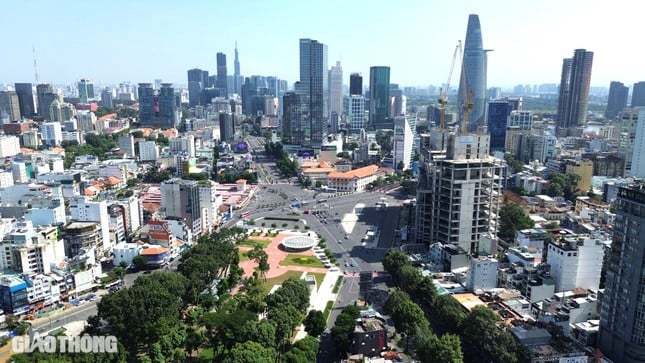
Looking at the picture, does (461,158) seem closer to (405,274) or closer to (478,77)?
(405,274)

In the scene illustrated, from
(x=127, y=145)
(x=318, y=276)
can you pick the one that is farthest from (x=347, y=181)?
(x=127, y=145)

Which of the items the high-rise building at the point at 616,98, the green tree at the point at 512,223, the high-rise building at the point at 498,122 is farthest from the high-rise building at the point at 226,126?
the high-rise building at the point at 616,98

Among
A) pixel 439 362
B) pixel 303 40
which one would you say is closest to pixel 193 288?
pixel 439 362

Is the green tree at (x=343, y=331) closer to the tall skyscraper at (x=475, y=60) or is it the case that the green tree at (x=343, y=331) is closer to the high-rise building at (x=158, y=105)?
the tall skyscraper at (x=475, y=60)

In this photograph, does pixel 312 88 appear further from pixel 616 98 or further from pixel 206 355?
pixel 616 98

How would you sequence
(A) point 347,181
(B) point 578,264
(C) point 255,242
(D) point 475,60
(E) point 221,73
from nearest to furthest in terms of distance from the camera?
(B) point 578,264, (C) point 255,242, (A) point 347,181, (D) point 475,60, (E) point 221,73

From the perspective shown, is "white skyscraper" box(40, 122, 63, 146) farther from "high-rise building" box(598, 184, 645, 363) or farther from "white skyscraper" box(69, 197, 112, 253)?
"high-rise building" box(598, 184, 645, 363)

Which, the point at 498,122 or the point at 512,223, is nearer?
the point at 512,223
